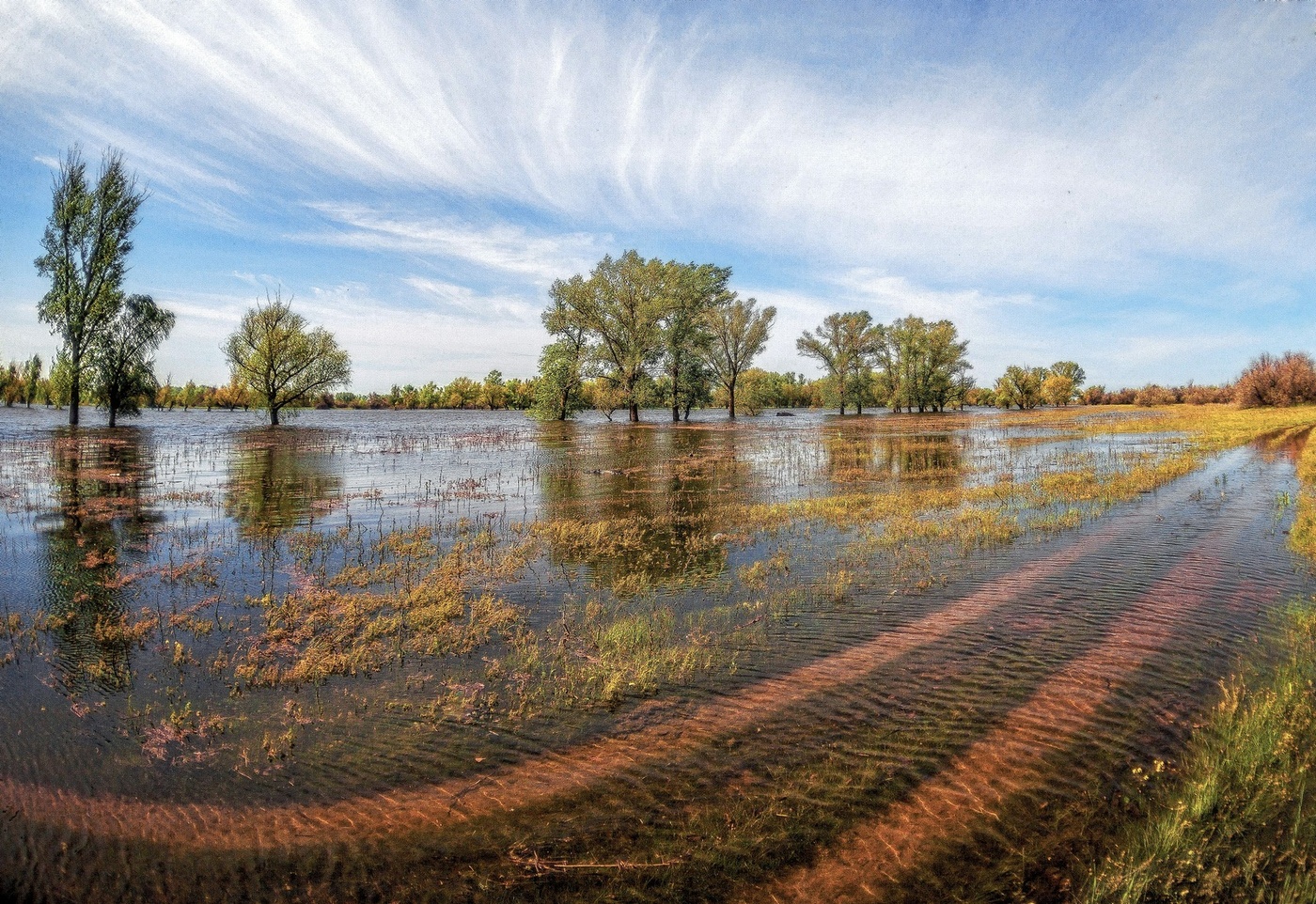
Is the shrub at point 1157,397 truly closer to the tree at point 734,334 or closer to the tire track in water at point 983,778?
the tree at point 734,334

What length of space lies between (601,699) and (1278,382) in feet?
337

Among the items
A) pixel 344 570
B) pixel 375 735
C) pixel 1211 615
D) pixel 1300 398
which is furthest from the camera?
pixel 1300 398

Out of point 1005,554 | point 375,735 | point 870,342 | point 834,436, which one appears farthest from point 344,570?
point 870,342

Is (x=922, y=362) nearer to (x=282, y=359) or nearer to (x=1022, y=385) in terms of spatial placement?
(x=1022, y=385)

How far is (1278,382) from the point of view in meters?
73.4

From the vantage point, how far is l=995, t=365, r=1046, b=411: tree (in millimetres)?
125188

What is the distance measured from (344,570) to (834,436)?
43.0m

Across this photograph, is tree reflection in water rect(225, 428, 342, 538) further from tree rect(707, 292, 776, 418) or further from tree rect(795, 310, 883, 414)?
tree rect(795, 310, 883, 414)

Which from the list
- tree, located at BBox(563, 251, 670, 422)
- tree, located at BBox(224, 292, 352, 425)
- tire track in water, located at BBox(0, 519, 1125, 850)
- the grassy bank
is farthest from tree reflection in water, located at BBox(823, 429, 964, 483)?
tree, located at BBox(224, 292, 352, 425)

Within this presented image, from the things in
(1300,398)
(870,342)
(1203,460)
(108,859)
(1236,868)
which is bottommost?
(108,859)

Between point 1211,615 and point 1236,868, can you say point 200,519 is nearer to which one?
point 1236,868

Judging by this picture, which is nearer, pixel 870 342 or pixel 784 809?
pixel 784 809

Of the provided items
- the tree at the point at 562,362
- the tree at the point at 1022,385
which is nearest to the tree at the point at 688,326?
the tree at the point at 562,362

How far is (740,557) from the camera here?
12906 mm
